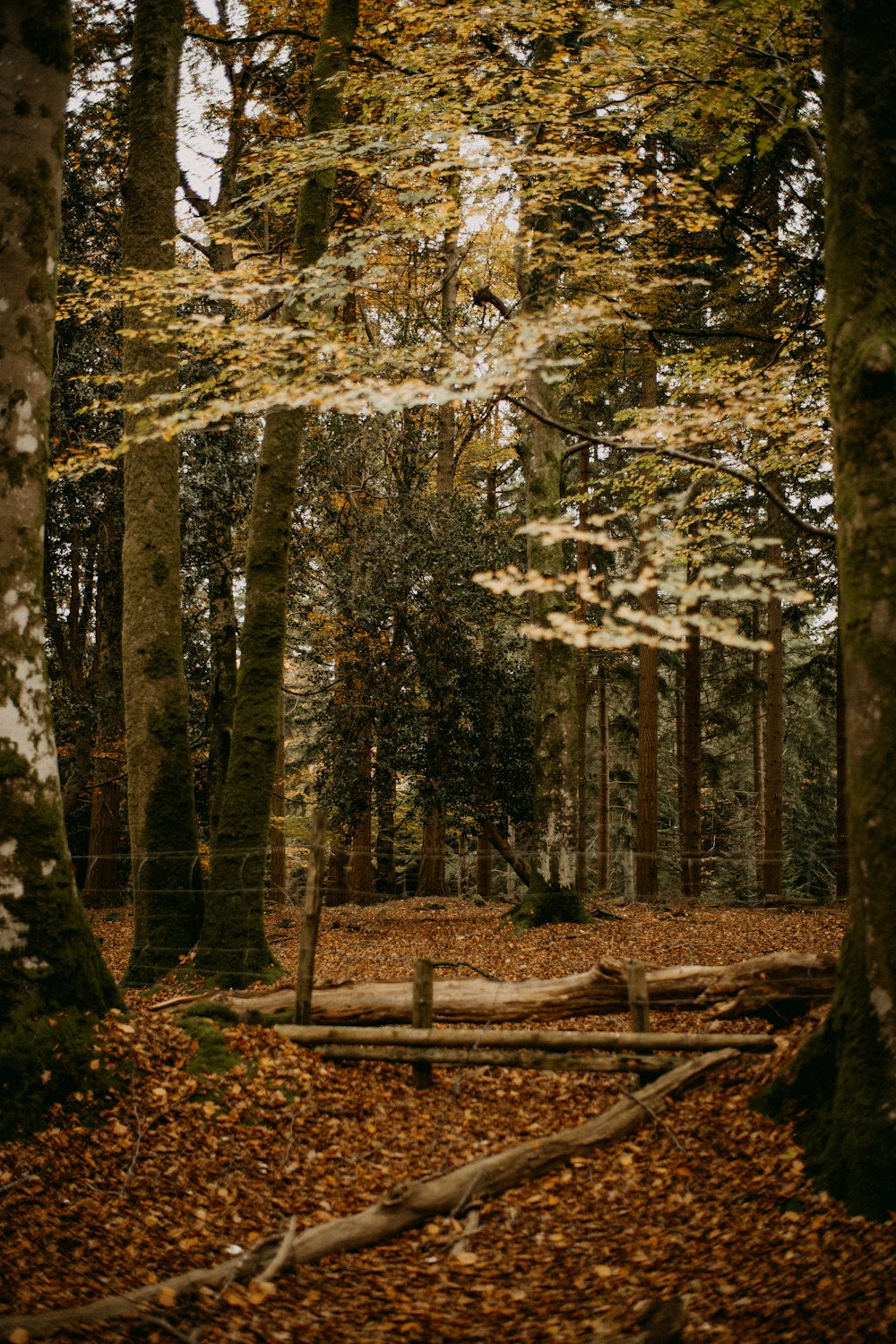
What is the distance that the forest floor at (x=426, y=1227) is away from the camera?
10.5ft

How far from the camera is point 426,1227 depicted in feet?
13.8

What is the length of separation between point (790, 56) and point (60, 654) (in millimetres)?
13877

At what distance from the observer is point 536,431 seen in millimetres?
12719

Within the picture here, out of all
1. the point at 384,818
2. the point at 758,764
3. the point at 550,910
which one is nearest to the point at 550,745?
the point at 550,910

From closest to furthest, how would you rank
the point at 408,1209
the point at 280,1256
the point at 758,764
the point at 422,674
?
the point at 280,1256, the point at 408,1209, the point at 422,674, the point at 758,764

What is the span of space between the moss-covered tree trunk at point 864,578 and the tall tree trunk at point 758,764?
526 inches

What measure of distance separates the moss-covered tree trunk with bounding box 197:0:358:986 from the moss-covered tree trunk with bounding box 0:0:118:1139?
3.05 metres

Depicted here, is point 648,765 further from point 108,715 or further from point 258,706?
point 108,715

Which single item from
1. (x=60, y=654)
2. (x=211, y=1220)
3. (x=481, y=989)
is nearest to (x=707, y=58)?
(x=481, y=989)

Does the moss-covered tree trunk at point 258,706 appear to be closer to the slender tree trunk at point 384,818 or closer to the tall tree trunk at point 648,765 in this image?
the slender tree trunk at point 384,818

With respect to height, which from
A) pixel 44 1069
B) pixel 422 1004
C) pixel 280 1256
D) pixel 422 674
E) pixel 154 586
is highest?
pixel 154 586

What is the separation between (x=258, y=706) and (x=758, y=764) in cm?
1864

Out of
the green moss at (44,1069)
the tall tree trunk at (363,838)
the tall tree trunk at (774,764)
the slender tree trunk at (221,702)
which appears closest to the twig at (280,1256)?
the green moss at (44,1069)

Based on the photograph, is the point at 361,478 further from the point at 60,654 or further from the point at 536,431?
the point at 60,654
